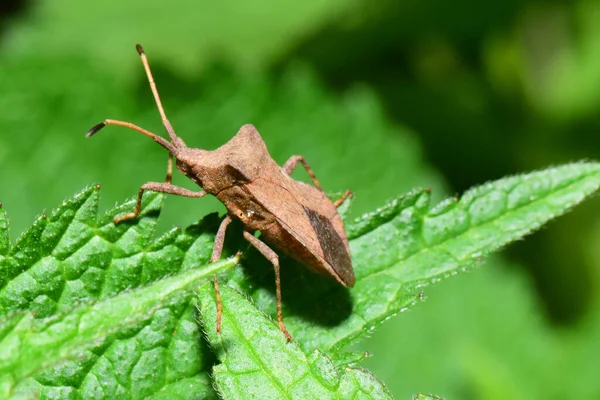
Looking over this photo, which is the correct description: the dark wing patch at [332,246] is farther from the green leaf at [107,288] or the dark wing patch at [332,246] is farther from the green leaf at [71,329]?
the green leaf at [71,329]

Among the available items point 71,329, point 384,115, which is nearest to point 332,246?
point 71,329

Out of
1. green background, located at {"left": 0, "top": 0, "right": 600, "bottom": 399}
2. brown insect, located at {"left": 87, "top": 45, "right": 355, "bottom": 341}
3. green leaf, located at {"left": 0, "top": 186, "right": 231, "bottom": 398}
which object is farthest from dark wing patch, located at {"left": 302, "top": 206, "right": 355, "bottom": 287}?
green background, located at {"left": 0, "top": 0, "right": 600, "bottom": 399}

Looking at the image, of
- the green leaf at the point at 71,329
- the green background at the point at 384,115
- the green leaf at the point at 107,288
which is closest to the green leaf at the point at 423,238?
the green leaf at the point at 107,288

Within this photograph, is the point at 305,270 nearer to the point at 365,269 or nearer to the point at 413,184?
the point at 365,269

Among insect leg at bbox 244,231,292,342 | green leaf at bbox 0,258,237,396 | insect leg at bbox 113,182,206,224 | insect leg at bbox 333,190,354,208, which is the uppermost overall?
insect leg at bbox 113,182,206,224

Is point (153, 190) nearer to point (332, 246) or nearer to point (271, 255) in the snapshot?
point (271, 255)

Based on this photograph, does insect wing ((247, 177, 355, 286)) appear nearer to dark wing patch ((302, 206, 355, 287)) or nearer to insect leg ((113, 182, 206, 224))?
dark wing patch ((302, 206, 355, 287))

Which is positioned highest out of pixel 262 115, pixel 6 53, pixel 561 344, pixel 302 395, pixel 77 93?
pixel 6 53

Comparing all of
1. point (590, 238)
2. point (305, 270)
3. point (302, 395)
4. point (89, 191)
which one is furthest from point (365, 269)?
point (590, 238)
